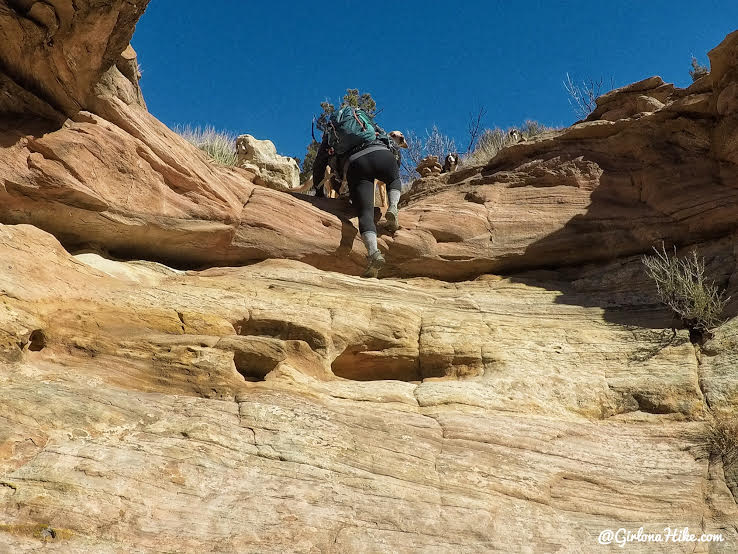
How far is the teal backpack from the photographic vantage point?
9.24 m

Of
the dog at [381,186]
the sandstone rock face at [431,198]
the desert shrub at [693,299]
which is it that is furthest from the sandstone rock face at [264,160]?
the desert shrub at [693,299]

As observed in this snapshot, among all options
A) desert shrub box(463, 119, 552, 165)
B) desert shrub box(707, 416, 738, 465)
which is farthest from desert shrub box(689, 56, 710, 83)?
desert shrub box(707, 416, 738, 465)

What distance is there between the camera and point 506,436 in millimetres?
5863

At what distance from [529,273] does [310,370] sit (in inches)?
164

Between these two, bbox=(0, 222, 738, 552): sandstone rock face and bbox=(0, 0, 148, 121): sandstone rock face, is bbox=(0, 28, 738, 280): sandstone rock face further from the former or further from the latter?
bbox=(0, 222, 738, 552): sandstone rock face

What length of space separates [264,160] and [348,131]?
214 inches

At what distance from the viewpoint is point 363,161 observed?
9.12 meters

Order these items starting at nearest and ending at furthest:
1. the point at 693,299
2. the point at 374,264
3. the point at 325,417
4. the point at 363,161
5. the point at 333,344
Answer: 1. the point at 325,417
2. the point at 333,344
3. the point at 693,299
4. the point at 374,264
5. the point at 363,161

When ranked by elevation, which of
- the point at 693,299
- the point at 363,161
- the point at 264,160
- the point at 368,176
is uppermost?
the point at 264,160

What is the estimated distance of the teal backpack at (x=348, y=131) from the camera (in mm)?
9242

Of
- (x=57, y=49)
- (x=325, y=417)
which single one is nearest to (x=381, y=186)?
(x=57, y=49)

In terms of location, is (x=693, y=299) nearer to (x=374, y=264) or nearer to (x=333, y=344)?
(x=374, y=264)

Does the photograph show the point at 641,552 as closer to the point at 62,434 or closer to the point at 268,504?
the point at 268,504

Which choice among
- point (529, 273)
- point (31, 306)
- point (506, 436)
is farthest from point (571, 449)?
point (31, 306)
